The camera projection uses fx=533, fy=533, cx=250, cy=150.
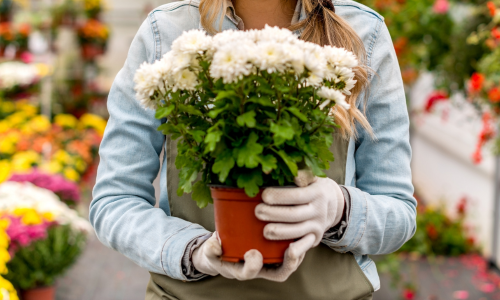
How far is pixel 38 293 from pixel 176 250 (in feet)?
7.88

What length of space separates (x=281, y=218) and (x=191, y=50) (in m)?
0.33

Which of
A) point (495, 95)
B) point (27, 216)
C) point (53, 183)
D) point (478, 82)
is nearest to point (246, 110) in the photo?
point (495, 95)

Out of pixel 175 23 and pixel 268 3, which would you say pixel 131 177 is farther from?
pixel 268 3

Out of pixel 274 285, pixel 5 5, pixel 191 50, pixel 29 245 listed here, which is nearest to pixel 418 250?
pixel 29 245

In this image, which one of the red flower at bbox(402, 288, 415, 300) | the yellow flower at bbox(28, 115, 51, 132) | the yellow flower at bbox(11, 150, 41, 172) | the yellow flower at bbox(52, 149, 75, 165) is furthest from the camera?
the yellow flower at bbox(28, 115, 51, 132)

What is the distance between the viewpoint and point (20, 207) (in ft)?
10.1

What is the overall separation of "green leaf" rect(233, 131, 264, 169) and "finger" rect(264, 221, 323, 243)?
13cm

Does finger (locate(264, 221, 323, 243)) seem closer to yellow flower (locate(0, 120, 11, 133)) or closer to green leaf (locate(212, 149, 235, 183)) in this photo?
green leaf (locate(212, 149, 235, 183))

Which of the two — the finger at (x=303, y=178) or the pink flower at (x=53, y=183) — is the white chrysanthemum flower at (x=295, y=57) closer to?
the finger at (x=303, y=178)

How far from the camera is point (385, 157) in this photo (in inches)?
48.7

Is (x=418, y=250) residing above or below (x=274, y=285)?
below

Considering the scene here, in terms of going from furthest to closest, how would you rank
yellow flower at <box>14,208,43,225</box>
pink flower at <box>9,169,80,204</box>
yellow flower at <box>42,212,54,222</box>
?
pink flower at <box>9,169,80,204</box>
yellow flower at <box>42,212,54,222</box>
yellow flower at <box>14,208,43,225</box>

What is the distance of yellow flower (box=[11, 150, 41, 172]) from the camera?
432 centimetres

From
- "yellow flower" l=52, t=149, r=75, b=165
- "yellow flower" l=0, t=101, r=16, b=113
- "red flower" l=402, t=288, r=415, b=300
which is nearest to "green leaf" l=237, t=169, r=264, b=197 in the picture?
"red flower" l=402, t=288, r=415, b=300
